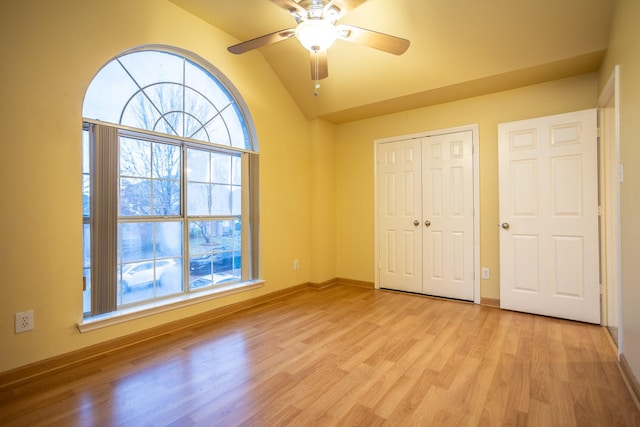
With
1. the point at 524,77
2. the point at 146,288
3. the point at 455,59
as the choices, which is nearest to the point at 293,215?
the point at 146,288

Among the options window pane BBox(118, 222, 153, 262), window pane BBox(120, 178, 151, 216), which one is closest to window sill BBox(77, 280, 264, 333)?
window pane BBox(118, 222, 153, 262)

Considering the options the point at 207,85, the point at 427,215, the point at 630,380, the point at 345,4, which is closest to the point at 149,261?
the point at 207,85

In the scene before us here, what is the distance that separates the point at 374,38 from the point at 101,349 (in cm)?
304

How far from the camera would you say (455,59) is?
304cm

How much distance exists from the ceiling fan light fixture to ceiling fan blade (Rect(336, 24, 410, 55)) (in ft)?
0.32

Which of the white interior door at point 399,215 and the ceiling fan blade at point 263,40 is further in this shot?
the white interior door at point 399,215

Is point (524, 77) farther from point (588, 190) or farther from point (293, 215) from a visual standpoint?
point (293, 215)

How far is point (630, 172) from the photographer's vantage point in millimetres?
1880

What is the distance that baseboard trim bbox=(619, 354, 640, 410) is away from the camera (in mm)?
1715

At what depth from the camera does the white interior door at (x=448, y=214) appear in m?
3.65

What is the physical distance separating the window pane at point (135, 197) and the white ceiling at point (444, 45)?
1684 mm

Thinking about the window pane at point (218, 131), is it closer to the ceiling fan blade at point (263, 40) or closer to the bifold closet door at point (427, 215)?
the ceiling fan blade at point (263, 40)

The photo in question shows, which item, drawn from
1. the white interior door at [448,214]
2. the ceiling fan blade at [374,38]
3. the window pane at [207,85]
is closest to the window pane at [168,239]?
the window pane at [207,85]

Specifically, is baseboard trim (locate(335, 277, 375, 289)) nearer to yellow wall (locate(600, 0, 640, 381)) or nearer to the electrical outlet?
yellow wall (locate(600, 0, 640, 381))
